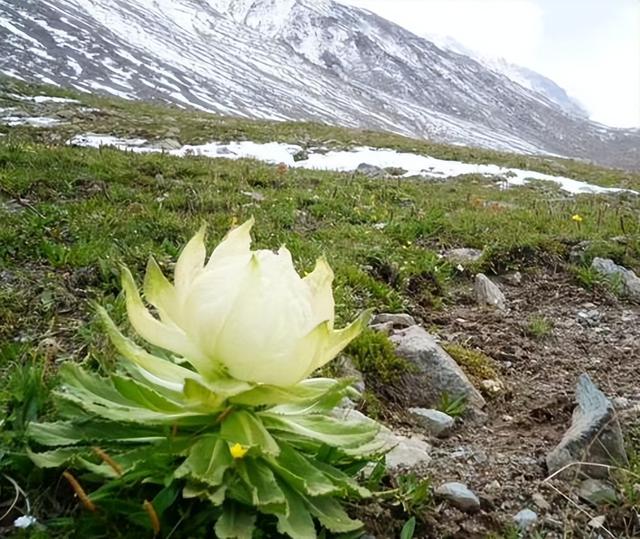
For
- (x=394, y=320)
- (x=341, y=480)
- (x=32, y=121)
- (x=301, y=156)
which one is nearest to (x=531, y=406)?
(x=394, y=320)

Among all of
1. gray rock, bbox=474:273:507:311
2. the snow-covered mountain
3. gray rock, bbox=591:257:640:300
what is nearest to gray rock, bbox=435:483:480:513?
gray rock, bbox=474:273:507:311

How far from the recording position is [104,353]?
2.91 m

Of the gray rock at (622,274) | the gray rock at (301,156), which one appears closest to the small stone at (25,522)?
the gray rock at (622,274)

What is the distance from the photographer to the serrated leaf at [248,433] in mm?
1749

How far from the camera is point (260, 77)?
148 meters

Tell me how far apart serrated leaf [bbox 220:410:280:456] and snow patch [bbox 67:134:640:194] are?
1646 centimetres

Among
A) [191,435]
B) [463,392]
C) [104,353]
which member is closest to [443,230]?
[463,392]

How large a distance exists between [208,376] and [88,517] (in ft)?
1.77

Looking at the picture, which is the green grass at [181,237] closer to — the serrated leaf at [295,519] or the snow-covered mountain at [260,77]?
the serrated leaf at [295,519]

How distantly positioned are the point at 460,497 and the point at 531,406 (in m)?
1.43

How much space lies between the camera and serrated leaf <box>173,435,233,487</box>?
5.60 feet

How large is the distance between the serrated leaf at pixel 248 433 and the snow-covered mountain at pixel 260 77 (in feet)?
323

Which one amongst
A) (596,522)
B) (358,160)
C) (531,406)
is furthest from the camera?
(358,160)

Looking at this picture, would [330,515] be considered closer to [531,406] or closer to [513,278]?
[531,406]
